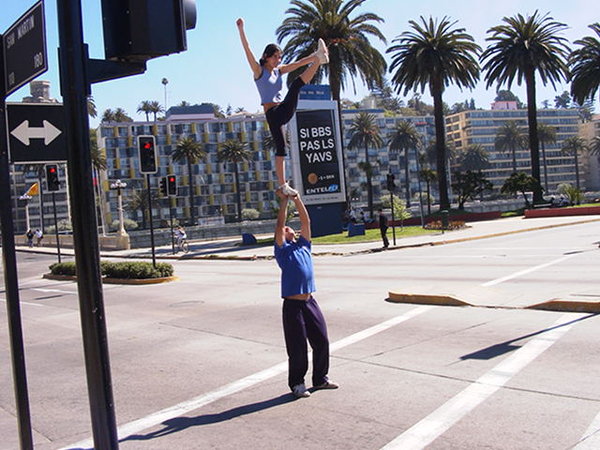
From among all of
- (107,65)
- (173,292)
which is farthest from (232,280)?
(107,65)

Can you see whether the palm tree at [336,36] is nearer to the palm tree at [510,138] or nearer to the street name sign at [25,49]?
the street name sign at [25,49]

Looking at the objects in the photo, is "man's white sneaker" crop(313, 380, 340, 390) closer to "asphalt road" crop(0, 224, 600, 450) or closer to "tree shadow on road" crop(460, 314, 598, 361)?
"asphalt road" crop(0, 224, 600, 450)

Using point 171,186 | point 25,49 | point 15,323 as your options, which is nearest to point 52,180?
point 171,186

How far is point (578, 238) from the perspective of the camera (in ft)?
87.0

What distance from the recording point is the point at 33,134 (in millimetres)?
4555

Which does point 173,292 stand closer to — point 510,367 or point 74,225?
point 510,367

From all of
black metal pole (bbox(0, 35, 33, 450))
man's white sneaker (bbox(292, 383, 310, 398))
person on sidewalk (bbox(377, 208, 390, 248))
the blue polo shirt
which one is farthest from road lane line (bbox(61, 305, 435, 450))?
person on sidewalk (bbox(377, 208, 390, 248))

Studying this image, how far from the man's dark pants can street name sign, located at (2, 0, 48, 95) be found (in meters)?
3.61

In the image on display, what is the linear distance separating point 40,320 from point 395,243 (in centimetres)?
2089

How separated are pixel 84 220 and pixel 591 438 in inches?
165

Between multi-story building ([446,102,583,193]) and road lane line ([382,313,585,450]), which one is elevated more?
multi-story building ([446,102,583,193])

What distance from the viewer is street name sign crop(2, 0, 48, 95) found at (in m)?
4.23

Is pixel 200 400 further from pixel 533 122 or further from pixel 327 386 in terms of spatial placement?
pixel 533 122

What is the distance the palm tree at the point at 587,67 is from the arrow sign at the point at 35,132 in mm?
55539
